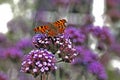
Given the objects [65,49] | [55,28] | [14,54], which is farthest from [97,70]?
[55,28]

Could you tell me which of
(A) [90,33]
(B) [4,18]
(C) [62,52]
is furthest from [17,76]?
(B) [4,18]

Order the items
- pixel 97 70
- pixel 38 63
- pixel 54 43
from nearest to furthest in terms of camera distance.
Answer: pixel 38 63 → pixel 54 43 → pixel 97 70

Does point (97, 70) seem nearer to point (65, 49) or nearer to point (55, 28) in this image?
point (65, 49)

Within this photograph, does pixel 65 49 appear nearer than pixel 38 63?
No

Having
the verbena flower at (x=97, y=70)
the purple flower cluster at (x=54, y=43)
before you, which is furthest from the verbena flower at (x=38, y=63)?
the verbena flower at (x=97, y=70)

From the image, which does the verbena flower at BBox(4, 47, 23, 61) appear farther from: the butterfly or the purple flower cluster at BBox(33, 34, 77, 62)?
the butterfly

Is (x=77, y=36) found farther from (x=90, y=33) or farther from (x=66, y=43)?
(x=66, y=43)

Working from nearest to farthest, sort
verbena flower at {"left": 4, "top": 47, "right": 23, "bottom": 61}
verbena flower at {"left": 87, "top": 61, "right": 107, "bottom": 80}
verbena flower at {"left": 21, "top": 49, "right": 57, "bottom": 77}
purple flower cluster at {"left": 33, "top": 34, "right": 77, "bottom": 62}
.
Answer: verbena flower at {"left": 21, "top": 49, "right": 57, "bottom": 77} → purple flower cluster at {"left": 33, "top": 34, "right": 77, "bottom": 62} → verbena flower at {"left": 87, "top": 61, "right": 107, "bottom": 80} → verbena flower at {"left": 4, "top": 47, "right": 23, "bottom": 61}

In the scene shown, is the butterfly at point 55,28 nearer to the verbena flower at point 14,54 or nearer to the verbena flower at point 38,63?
the verbena flower at point 38,63

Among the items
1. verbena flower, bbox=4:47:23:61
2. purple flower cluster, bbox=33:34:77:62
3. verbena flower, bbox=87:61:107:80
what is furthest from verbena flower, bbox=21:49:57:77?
verbena flower, bbox=4:47:23:61
